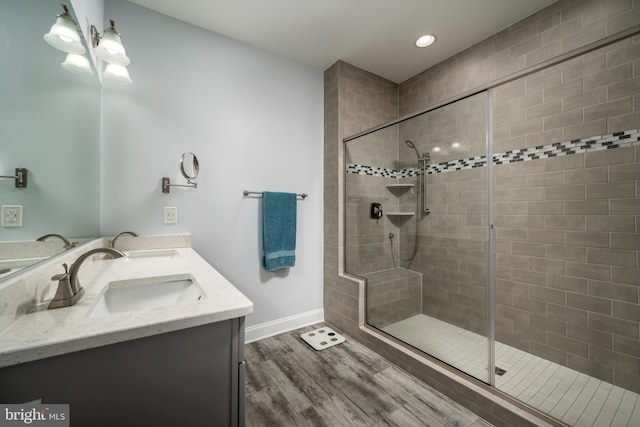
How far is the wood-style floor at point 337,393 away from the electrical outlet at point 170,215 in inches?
46.2

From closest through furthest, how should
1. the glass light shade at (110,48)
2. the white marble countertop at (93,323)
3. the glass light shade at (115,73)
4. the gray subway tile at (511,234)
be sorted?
the white marble countertop at (93,323) < the glass light shade at (110,48) < the glass light shade at (115,73) < the gray subway tile at (511,234)

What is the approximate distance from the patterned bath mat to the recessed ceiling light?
2.69 metres

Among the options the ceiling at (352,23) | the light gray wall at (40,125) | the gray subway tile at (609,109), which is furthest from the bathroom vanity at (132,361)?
the gray subway tile at (609,109)

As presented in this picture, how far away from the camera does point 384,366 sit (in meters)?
1.78

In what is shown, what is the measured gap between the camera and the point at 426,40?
2131mm

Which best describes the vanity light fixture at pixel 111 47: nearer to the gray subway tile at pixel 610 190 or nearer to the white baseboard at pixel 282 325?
the white baseboard at pixel 282 325

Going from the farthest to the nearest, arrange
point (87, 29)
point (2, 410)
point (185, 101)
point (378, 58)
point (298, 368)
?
point (378, 58)
point (185, 101)
point (298, 368)
point (87, 29)
point (2, 410)

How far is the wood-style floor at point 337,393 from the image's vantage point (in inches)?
52.0

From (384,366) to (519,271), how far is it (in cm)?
130

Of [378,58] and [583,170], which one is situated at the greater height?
[378,58]

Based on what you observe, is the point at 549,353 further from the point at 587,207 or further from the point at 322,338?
the point at 322,338

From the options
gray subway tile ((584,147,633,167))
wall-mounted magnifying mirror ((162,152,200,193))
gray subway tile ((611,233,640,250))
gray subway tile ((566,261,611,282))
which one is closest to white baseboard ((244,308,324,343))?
wall-mounted magnifying mirror ((162,152,200,193))

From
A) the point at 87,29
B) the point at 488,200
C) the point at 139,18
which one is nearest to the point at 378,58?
the point at 488,200

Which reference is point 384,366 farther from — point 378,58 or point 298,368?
point 378,58
